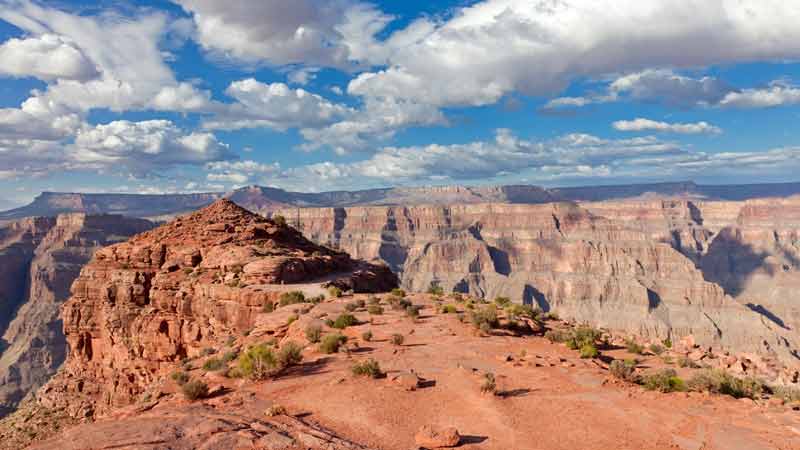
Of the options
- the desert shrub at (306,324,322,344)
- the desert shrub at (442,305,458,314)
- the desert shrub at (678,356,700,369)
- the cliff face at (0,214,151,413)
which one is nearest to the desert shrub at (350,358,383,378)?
the desert shrub at (306,324,322,344)

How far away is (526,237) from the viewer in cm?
19462

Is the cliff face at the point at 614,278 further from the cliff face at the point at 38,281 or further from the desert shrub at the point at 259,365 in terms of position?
the desert shrub at the point at 259,365

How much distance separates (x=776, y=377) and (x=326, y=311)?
62.4 ft

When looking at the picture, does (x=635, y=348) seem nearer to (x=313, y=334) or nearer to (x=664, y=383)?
(x=664, y=383)

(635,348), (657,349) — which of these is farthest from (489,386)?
(657,349)

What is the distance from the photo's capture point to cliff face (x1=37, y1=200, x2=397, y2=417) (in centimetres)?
3067

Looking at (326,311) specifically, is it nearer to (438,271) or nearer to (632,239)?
(438,271)

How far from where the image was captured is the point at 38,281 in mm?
137000

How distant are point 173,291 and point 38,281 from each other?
133m

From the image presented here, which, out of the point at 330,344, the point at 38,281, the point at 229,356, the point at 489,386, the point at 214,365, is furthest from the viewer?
the point at 38,281

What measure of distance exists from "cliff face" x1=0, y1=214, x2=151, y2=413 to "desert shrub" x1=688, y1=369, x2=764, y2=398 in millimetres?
113332

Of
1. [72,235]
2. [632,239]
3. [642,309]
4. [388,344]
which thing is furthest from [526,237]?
[388,344]

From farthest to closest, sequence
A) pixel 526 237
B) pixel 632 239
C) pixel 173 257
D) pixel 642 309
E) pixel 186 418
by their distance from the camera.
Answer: pixel 526 237
pixel 632 239
pixel 642 309
pixel 173 257
pixel 186 418

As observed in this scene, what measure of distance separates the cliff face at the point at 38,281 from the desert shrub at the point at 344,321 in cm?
10083
